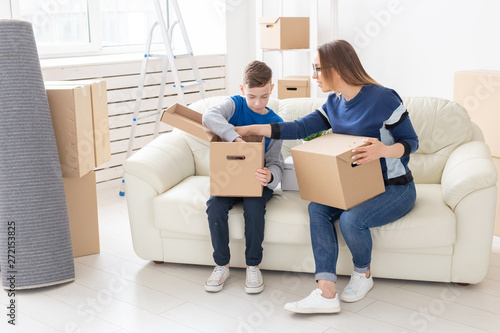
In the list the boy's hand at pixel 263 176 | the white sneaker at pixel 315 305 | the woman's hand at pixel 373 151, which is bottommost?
the white sneaker at pixel 315 305

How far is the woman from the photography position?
2.38 meters

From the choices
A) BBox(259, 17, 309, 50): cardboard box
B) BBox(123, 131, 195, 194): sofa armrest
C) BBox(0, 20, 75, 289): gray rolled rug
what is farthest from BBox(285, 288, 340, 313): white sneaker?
BBox(259, 17, 309, 50): cardboard box

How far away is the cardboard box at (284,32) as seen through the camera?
446 cm

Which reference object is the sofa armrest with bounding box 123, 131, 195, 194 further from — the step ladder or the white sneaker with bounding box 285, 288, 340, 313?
the step ladder

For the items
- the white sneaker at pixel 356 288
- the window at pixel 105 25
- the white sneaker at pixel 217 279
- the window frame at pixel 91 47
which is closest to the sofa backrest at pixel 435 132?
the white sneaker at pixel 356 288

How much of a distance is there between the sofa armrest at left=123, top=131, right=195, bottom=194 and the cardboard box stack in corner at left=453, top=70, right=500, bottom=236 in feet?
4.85

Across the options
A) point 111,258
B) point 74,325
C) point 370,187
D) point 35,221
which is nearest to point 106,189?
point 111,258

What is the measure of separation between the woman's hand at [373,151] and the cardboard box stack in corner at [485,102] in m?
0.98

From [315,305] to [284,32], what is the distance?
261 centimetres

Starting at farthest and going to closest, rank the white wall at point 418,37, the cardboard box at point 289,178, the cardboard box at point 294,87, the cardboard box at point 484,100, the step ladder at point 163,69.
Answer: the cardboard box at point 294,87, the step ladder at point 163,69, the white wall at point 418,37, the cardboard box at point 484,100, the cardboard box at point 289,178

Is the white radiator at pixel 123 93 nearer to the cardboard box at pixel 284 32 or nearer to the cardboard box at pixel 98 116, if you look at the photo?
the cardboard box at pixel 284 32

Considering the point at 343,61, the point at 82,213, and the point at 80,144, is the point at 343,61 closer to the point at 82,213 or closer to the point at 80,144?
the point at 80,144

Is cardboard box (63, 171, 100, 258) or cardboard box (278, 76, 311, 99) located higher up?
cardboard box (278, 76, 311, 99)

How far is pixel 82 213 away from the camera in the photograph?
2.98 m
